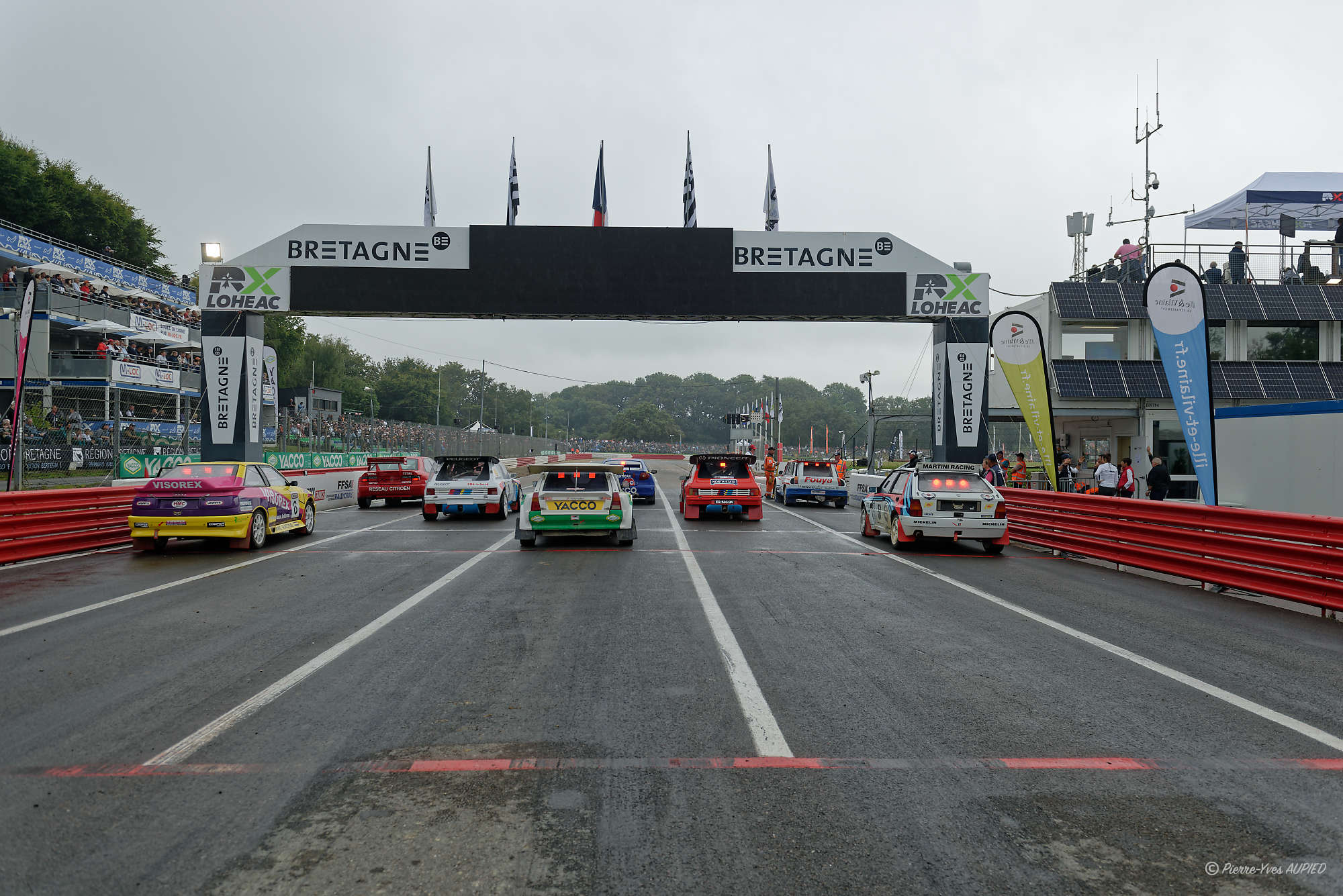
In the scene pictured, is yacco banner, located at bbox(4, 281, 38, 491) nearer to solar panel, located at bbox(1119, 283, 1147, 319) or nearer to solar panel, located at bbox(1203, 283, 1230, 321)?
solar panel, located at bbox(1119, 283, 1147, 319)

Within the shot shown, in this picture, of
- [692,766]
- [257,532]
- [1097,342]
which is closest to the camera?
[692,766]

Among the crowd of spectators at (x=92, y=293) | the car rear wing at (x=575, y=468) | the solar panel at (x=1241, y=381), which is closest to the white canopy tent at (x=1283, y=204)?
the solar panel at (x=1241, y=381)

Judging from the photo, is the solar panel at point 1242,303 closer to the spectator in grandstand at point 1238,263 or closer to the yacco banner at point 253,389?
the spectator in grandstand at point 1238,263

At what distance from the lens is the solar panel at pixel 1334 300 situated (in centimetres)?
3203

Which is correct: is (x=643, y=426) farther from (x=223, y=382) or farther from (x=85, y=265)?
(x=223, y=382)

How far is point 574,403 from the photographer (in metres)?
198

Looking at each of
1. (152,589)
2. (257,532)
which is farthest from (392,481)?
(152,589)

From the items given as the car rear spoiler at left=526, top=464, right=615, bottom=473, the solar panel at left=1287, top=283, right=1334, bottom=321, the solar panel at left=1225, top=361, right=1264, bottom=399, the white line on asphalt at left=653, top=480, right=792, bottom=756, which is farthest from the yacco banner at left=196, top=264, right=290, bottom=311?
the solar panel at left=1287, top=283, right=1334, bottom=321

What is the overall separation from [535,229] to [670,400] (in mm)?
170871

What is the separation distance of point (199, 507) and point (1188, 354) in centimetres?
1570

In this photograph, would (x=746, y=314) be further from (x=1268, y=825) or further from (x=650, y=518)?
(x=1268, y=825)

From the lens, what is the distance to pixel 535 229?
22.4m

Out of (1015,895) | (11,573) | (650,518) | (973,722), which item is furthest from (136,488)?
(1015,895)

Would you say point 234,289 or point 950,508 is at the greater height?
point 234,289
